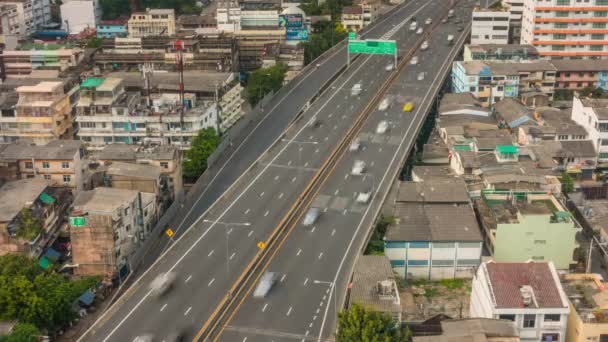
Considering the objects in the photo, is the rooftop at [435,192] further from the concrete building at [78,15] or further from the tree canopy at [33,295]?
the concrete building at [78,15]

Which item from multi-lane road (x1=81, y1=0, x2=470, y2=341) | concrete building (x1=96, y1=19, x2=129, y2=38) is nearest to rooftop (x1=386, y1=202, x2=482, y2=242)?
multi-lane road (x1=81, y1=0, x2=470, y2=341)

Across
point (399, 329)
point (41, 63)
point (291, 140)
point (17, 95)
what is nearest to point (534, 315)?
point (399, 329)

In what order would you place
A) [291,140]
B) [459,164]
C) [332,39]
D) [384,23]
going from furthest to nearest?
[384,23]
[332,39]
[291,140]
[459,164]

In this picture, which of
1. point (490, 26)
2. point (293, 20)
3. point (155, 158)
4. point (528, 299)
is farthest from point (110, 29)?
point (528, 299)

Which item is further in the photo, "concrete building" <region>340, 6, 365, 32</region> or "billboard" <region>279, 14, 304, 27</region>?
"concrete building" <region>340, 6, 365, 32</region>

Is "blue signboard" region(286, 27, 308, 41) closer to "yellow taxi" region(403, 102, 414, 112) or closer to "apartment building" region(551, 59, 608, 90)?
"yellow taxi" region(403, 102, 414, 112)

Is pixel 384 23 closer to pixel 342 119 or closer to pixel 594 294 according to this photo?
pixel 342 119
